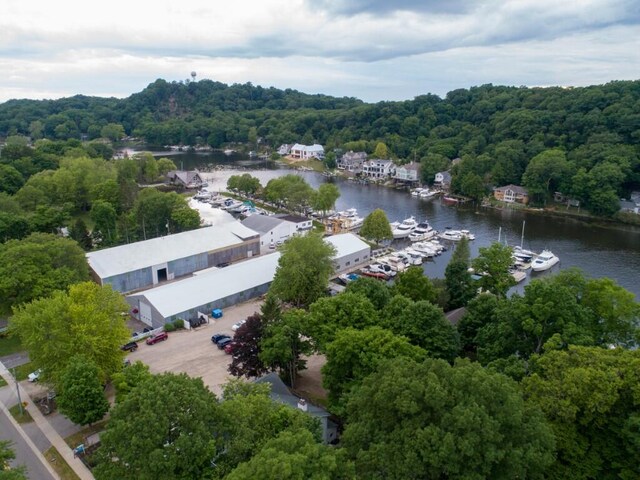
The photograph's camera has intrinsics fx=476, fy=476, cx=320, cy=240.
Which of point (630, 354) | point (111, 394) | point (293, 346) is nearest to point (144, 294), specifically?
point (111, 394)

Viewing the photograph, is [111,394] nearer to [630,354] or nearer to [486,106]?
[630,354]

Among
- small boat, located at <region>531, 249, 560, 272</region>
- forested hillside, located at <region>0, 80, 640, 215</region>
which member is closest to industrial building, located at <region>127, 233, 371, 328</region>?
small boat, located at <region>531, 249, 560, 272</region>

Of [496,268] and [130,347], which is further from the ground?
[496,268]

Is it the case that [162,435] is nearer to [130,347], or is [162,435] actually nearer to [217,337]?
[217,337]

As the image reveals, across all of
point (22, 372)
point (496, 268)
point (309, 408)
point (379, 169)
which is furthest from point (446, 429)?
point (379, 169)

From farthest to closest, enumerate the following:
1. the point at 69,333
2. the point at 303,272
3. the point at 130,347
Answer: the point at 303,272 → the point at 130,347 → the point at 69,333

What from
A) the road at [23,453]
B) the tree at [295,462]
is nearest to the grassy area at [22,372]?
the road at [23,453]
